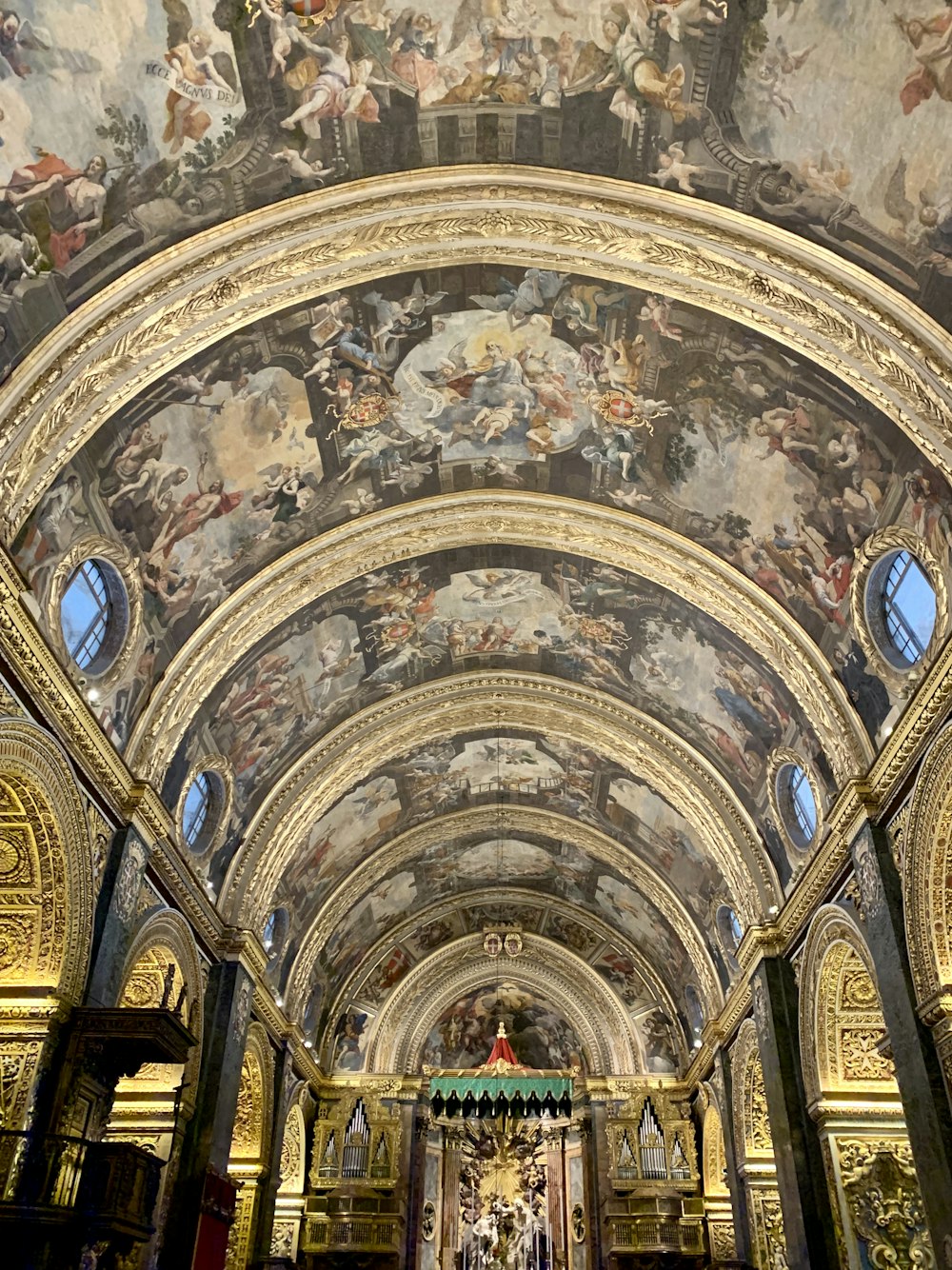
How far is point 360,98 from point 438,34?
42.5 inches

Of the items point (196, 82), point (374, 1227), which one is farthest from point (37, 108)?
point (374, 1227)

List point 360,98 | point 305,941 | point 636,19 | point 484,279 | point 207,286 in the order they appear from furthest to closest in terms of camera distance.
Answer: point 305,941 < point 484,279 < point 207,286 < point 360,98 < point 636,19

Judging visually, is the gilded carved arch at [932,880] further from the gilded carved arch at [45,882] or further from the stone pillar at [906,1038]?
the gilded carved arch at [45,882]

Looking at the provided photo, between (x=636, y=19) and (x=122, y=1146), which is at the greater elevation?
(x=636, y=19)

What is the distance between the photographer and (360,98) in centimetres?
1098

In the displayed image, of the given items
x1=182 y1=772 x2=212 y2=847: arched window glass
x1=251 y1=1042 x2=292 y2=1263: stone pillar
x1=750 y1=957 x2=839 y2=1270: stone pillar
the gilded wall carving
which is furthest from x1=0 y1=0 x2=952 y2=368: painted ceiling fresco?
x1=251 y1=1042 x2=292 y2=1263: stone pillar

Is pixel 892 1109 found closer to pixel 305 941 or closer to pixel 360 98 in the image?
pixel 305 941

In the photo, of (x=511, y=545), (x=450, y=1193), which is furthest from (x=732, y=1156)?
(x=511, y=545)

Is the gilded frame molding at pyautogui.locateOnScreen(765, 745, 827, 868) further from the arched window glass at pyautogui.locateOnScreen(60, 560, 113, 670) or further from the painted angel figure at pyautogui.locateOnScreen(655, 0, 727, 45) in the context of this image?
the arched window glass at pyautogui.locateOnScreen(60, 560, 113, 670)

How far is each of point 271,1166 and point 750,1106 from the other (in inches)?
392

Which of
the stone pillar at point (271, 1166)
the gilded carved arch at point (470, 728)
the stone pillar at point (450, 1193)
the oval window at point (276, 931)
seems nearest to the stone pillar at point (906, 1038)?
the gilded carved arch at point (470, 728)

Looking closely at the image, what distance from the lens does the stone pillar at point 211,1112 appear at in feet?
49.4

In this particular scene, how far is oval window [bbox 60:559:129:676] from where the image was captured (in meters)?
12.8

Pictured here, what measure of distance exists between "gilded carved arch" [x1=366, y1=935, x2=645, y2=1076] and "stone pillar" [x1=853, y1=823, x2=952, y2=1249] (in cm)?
1588
